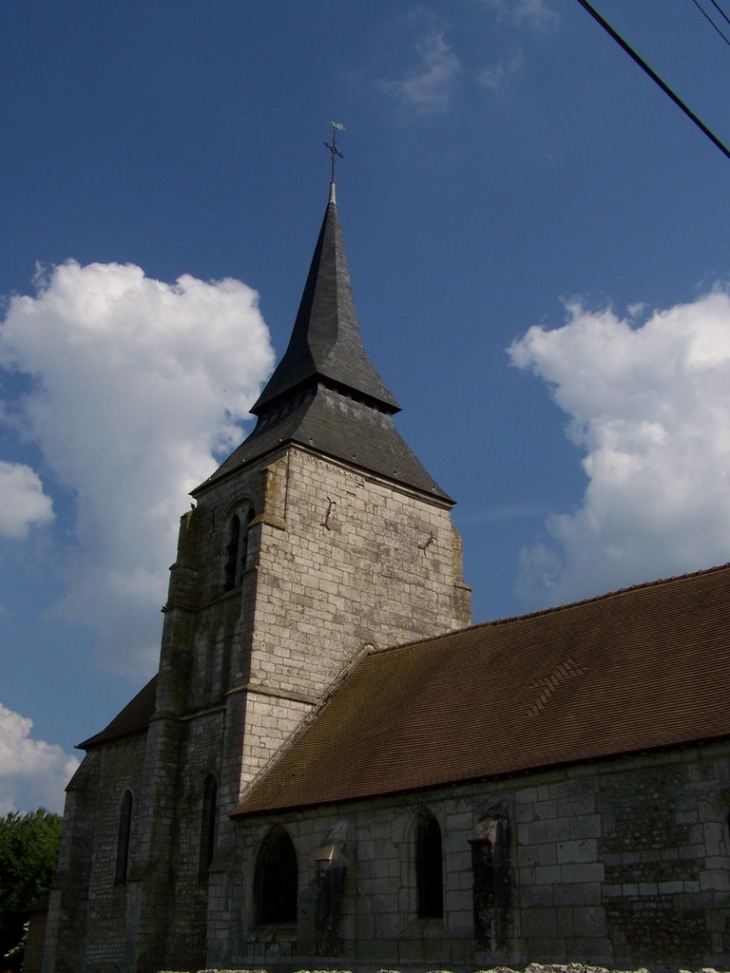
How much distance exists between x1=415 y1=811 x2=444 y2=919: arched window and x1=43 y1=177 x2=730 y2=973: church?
0.05 metres

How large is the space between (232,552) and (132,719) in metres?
5.44

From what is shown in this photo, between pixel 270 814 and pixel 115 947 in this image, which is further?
pixel 115 947

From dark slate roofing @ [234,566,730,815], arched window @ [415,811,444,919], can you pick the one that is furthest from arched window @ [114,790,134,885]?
arched window @ [415,811,444,919]

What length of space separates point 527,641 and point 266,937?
285 inches

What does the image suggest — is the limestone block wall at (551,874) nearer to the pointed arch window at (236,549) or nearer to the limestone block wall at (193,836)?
the limestone block wall at (193,836)

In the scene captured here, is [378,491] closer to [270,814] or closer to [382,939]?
[270,814]

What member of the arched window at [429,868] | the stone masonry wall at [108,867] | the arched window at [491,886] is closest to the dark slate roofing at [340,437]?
the stone masonry wall at [108,867]

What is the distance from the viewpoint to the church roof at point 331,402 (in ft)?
83.1

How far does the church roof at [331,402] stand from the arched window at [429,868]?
10.5 metres

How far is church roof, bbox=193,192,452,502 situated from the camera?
2533cm

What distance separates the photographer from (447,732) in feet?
56.9

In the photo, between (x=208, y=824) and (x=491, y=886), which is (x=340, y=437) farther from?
(x=491, y=886)

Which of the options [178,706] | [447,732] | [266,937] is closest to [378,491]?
[178,706]

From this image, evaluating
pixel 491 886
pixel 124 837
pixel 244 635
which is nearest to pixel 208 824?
pixel 124 837
